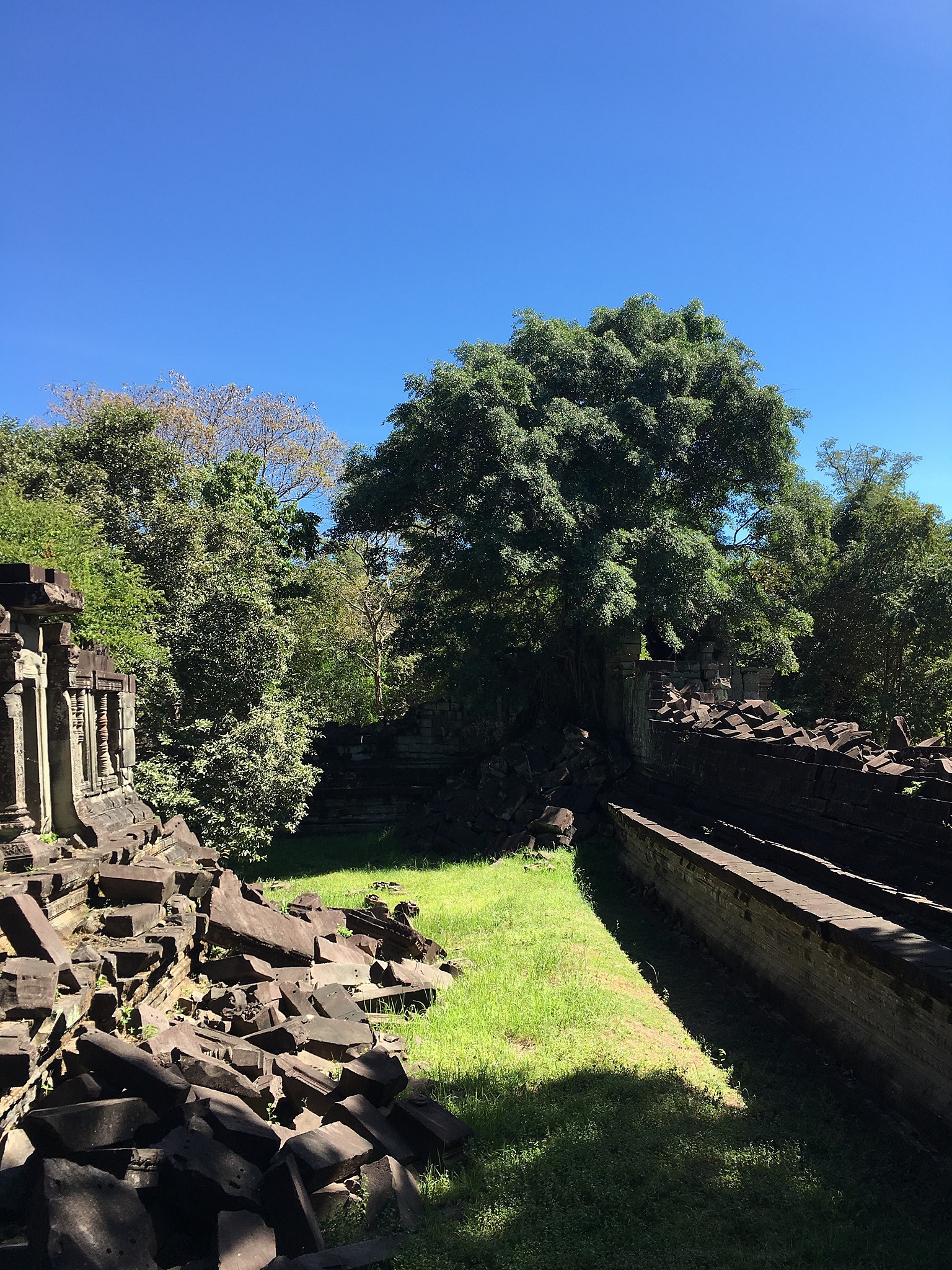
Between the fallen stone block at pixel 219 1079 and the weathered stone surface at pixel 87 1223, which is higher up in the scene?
the weathered stone surface at pixel 87 1223

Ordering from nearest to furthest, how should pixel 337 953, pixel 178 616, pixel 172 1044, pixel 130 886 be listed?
pixel 172 1044, pixel 130 886, pixel 337 953, pixel 178 616

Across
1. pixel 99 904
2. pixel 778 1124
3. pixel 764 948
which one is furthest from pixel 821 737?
pixel 99 904

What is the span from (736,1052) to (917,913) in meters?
1.48

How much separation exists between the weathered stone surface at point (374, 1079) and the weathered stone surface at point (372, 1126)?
0.17 ft

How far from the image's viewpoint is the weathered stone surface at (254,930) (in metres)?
6.46

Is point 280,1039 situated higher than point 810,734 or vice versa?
point 810,734

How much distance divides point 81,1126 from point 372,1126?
4.37ft

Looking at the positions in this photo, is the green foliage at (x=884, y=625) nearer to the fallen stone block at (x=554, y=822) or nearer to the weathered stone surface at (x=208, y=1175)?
the fallen stone block at (x=554, y=822)

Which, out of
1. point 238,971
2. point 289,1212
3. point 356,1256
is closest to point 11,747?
point 238,971

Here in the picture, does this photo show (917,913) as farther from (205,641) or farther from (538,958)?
(205,641)

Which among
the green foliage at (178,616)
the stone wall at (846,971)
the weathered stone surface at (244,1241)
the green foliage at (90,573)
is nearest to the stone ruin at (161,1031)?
the weathered stone surface at (244,1241)

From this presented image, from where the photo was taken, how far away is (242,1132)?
3.48m

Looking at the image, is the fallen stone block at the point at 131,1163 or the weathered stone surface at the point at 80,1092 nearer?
the fallen stone block at the point at 131,1163

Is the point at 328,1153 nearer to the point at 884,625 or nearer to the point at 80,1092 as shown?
the point at 80,1092
